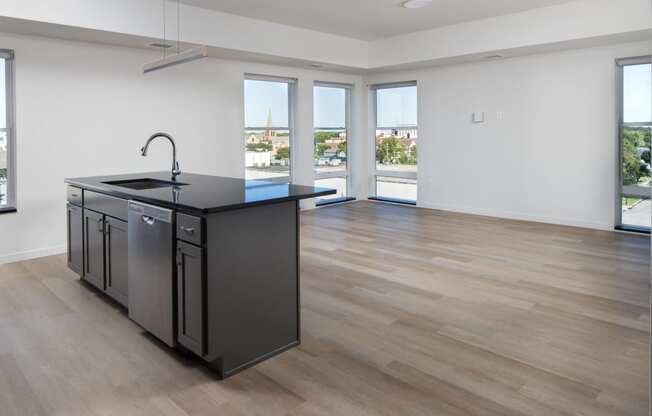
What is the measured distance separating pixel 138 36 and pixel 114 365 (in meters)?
3.51

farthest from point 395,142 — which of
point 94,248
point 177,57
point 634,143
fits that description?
point 94,248

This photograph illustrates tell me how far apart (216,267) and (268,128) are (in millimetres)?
4925

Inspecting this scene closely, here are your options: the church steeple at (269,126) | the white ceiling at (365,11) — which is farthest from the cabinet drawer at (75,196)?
the church steeple at (269,126)

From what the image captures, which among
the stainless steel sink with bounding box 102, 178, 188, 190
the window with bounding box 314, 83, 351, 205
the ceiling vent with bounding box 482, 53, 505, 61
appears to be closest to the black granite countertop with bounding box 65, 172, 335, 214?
the stainless steel sink with bounding box 102, 178, 188, 190

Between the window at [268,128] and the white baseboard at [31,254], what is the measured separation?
257 centimetres

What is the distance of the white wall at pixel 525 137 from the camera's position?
5832mm

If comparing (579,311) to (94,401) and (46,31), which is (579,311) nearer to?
(94,401)

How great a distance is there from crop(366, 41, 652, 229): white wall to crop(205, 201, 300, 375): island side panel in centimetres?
472

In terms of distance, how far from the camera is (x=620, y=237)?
5.47 meters

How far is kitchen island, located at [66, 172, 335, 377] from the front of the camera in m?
2.31

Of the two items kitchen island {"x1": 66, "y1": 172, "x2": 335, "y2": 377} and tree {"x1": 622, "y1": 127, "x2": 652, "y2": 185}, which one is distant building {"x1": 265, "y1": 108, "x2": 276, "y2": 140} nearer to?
kitchen island {"x1": 66, "y1": 172, "x2": 335, "y2": 377}

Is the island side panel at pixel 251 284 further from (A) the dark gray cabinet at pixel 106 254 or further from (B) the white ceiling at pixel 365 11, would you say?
(B) the white ceiling at pixel 365 11

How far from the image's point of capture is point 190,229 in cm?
233

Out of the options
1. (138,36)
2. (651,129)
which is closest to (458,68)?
(651,129)
